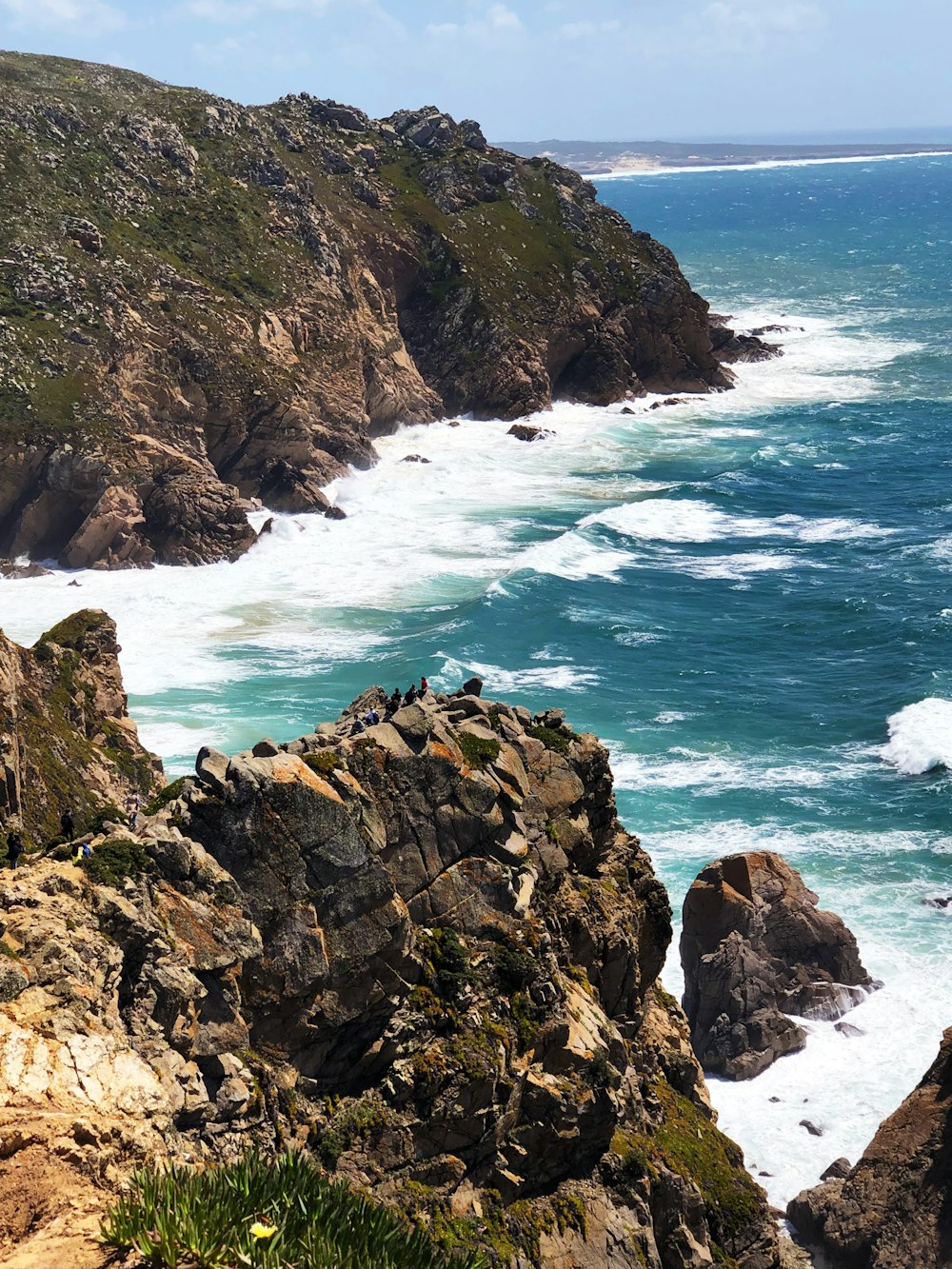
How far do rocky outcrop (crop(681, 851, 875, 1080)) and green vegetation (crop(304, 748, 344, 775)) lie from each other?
22.4m

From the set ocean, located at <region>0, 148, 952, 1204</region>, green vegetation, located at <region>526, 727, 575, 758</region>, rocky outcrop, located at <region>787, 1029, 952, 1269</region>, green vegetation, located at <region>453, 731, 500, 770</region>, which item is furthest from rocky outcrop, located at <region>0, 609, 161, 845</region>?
rocky outcrop, located at <region>787, 1029, 952, 1269</region>

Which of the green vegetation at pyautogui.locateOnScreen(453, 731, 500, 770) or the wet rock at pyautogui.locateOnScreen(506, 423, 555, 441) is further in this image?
the wet rock at pyautogui.locateOnScreen(506, 423, 555, 441)

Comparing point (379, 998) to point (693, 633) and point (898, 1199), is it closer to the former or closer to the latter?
point (898, 1199)

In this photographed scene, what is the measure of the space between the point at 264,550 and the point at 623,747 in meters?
37.8

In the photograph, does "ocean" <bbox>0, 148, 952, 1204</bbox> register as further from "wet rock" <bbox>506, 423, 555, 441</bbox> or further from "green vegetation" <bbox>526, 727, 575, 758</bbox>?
"green vegetation" <bbox>526, 727, 575, 758</bbox>

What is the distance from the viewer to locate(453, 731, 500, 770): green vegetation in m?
27.1

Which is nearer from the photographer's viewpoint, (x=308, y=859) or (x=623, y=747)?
(x=308, y=859)

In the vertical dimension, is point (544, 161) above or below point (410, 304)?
above

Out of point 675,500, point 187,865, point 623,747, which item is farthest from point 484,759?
point 675,500

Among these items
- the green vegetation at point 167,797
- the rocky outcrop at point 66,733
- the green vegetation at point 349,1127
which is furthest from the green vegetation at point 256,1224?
the rocky outcrop at point 66,733

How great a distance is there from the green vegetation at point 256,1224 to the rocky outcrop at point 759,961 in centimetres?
2673

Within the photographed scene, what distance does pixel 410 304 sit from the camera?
426ft

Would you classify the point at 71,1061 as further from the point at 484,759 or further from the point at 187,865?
→ the point at 484,759

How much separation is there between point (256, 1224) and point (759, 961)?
31142 mm
